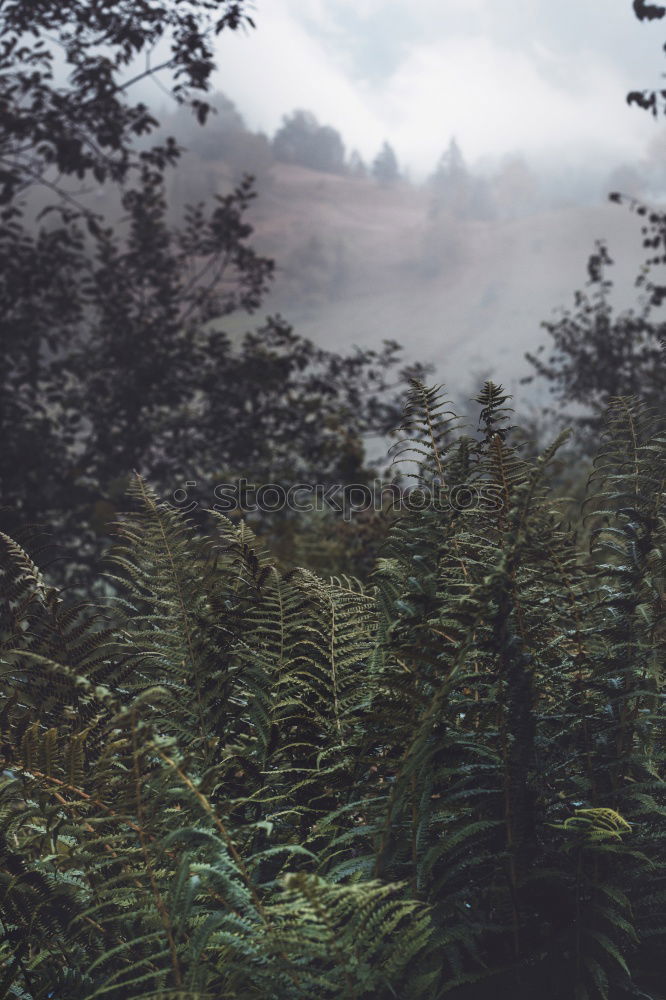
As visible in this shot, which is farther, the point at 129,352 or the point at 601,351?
the point at 601,351

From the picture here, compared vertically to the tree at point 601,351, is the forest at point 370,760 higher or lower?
lower

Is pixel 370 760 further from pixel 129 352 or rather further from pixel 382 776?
pixel 129 352

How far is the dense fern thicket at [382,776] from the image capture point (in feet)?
3.63

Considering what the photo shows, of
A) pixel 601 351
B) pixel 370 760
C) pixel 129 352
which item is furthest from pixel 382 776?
pixel 601 351

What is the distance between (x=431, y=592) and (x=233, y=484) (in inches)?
204

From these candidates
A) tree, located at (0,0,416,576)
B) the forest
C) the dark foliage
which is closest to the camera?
the forest

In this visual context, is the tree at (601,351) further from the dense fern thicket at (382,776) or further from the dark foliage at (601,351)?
the dense fern thicket at (382,776)

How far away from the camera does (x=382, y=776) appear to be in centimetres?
140

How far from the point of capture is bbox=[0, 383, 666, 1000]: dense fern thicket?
1106 millimetres

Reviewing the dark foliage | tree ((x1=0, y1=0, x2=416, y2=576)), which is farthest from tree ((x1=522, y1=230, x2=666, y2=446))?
tree ((x1=0, y1=0, x2=416, y2=576))

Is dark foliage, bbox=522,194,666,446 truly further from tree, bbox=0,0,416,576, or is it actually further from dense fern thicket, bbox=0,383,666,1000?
dense fern thicket, bbox=0,383,666,1000

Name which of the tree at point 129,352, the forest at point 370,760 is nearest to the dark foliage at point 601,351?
the tree at point 129,352

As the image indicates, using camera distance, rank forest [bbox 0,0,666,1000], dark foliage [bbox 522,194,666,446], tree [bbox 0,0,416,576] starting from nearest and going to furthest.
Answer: forest [bbox 0,0,666,1000] < tree [bbox 0,0,416,576] < dark foliage [bbox 522,194,666,446]

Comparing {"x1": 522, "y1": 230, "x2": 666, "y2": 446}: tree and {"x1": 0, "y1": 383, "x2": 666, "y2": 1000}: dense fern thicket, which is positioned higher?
{"x1": 522, "y1": 230, "x2": 666, "y2": 446}: tree
